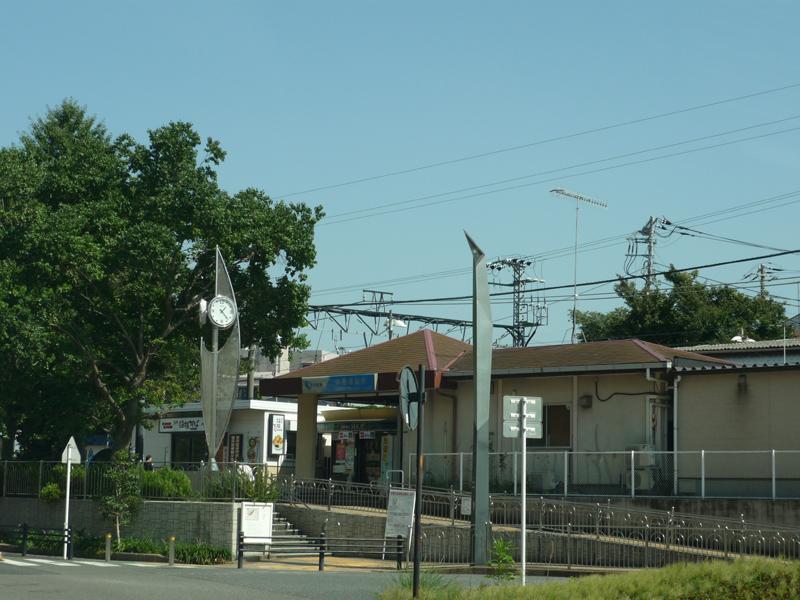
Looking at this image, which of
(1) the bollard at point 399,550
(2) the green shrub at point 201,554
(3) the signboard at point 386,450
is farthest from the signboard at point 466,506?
(3) the signboard at point 386,450

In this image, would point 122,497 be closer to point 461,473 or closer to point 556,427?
point 461,473

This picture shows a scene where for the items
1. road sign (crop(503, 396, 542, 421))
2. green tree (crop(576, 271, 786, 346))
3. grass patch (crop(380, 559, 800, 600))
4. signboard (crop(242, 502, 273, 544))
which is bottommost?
signboard (crop(242, 502, 273, 544))

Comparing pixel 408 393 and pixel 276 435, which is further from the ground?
pixel 408 393

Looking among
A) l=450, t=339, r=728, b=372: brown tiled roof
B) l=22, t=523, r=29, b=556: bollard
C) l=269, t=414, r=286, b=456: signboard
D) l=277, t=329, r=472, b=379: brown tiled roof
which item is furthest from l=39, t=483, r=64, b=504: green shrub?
l=450, t=339, r=728, b=372: brown tiled roof

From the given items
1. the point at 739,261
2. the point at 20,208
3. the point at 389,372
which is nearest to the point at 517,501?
the point at 389,372

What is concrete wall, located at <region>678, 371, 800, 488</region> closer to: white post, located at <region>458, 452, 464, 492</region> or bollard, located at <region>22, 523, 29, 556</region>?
white post, located at <region>458, 452, 464, 492</region>

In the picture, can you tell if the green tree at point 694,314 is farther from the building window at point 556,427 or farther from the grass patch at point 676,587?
the grass patch at point 676,587

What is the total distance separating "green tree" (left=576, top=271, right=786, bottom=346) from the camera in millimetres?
54031

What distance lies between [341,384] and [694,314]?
25774mm

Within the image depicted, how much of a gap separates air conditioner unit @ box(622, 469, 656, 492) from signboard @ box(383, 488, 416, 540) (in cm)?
622

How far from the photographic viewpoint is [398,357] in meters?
35.0

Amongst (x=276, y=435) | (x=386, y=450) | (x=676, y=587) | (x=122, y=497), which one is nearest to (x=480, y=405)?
(x=676, y=587)

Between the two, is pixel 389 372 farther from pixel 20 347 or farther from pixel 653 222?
pixel 653 222

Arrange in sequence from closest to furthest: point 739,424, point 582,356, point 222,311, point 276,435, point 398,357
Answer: point 739,424, point 222,311, point 582,356, point 398,357, point 276,435
